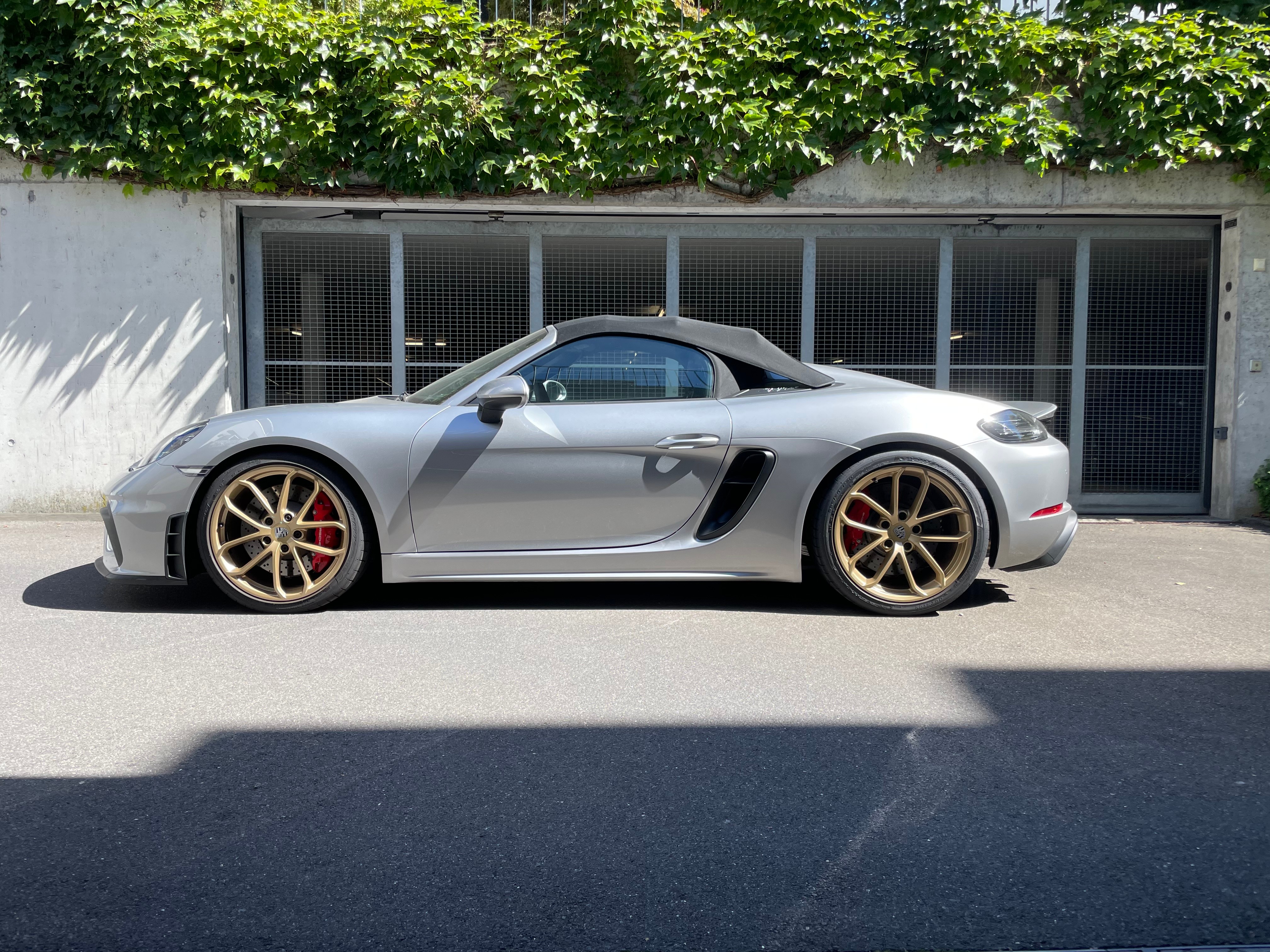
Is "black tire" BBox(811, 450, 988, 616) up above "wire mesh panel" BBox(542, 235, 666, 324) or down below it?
below

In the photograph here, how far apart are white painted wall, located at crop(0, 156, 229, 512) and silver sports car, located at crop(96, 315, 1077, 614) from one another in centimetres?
398

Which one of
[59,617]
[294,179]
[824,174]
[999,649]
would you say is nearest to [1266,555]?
[999,649]

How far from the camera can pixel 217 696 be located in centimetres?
344

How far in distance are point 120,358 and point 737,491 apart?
5.90 m

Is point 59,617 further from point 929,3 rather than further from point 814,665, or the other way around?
point 929,3

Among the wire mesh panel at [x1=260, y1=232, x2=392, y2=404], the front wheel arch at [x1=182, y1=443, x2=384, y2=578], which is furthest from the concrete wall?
the front wheel arch at [x1=182, y1=443, x2=384, y2=578]

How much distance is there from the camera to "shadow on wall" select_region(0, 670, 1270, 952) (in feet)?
6.51

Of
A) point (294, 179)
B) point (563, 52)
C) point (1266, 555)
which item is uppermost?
point (563, 52)

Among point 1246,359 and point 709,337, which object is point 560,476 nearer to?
point 709,337

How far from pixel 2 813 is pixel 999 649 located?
337 cm

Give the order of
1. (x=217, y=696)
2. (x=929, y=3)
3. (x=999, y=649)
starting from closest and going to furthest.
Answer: (x=217, y=696)
(x=999, y=649)
(x=929, y=3)

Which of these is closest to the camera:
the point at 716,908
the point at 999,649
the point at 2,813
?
the point at 716,908

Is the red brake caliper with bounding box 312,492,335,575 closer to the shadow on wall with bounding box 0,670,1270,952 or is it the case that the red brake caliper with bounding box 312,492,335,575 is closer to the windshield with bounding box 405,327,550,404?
the windshield with bounding box 405,327,550,404

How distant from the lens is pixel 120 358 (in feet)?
27.4
